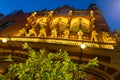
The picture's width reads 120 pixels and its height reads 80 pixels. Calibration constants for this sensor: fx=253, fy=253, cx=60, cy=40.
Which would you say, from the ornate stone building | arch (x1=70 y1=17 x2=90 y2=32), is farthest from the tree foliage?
arch (x1=70 y1=17 x2=90 y2=32)

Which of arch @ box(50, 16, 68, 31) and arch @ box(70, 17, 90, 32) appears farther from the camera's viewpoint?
arch @ box(50, 16, 68, 31)

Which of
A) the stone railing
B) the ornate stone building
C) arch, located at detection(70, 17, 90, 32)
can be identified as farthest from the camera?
arch, located at detection(70, 17, 90, 32)

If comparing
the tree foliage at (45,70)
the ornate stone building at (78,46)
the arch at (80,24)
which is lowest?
the tree foliage at (45,70)

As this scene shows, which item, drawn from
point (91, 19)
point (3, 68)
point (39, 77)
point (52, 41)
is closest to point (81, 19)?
point (91, 19)

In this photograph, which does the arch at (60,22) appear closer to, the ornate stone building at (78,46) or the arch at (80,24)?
the ornate stone building at (78,46)

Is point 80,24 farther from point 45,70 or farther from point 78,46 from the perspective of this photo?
point 45,70

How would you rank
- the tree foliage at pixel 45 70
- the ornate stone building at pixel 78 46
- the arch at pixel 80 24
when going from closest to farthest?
the tree foliage at pixel 45 70
the ornate stone building at pixel 78 46
the arch at pixel 80 24

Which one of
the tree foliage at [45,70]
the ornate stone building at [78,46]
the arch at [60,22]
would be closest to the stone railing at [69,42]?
the ornate stone building at [78,46]

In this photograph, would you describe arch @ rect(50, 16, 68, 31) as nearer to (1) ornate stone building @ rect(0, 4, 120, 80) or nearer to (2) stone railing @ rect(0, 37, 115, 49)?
(1) ornate stone building @ rect(0, 4, 120, 80)

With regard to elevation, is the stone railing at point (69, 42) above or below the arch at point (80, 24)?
below

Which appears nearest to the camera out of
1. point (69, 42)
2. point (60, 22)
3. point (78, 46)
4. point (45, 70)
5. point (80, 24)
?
point (45, 70)

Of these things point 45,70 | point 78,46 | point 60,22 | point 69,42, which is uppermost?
point 60,22

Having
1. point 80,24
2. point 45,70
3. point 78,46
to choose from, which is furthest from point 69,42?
point 45,70

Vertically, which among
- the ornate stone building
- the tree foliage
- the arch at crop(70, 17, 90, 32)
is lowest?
the tree foliage
